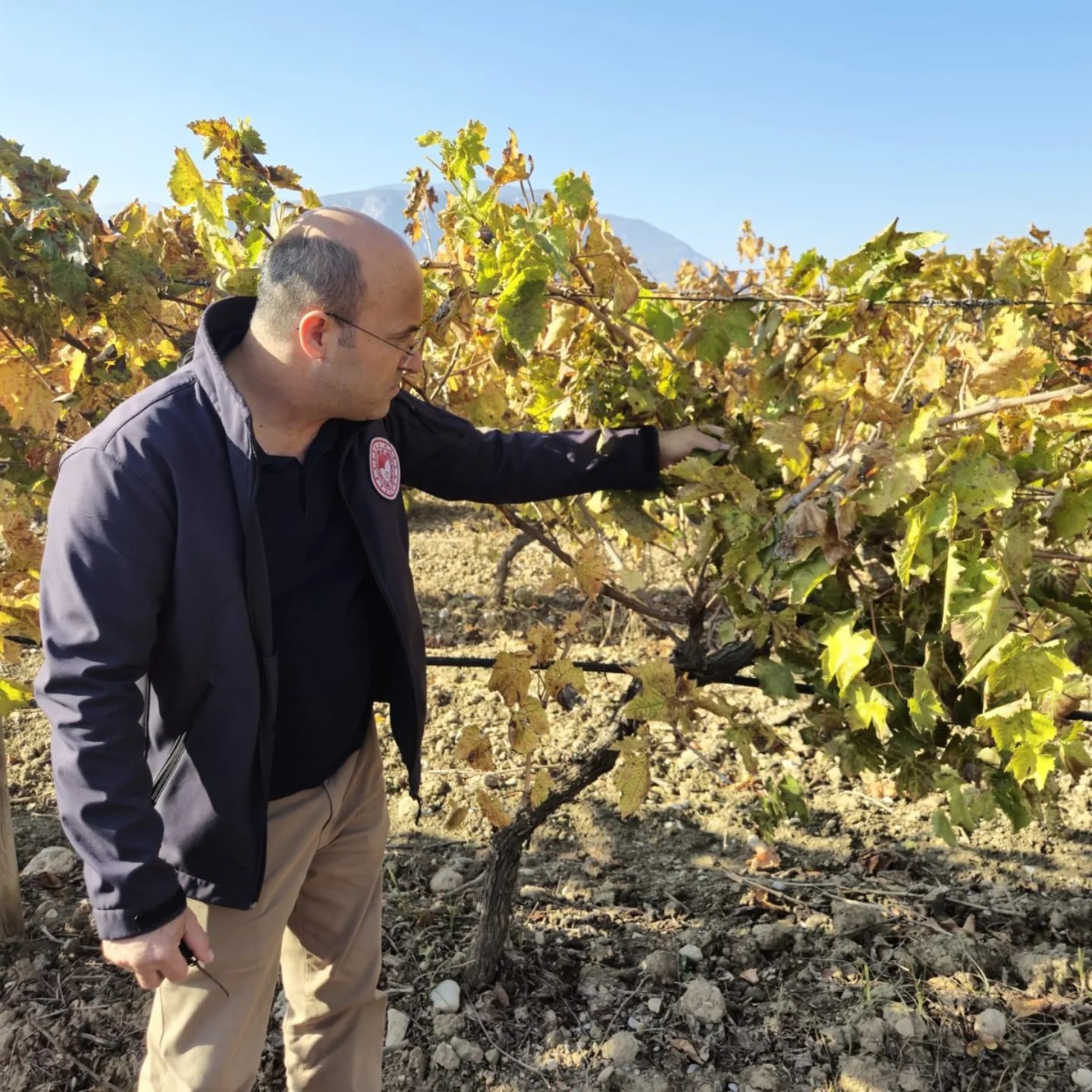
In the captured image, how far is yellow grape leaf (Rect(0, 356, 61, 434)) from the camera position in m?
2.18

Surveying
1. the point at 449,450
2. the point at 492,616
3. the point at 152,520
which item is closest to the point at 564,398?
the point at 449,450

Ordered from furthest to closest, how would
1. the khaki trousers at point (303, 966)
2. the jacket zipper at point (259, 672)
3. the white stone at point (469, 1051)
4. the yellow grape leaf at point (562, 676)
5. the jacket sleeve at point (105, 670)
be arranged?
the white stone at point (469, 1051)
the yellow grape leaf at point (562, 676)
the khaki trousers at point (303, 966)
the jacket zipper at point (259, 672)
the jacket sleeve at point (105, 670)

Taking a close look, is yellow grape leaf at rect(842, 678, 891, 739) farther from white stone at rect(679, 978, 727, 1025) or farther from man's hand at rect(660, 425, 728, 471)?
white stone at rect(679, 978, 727, 1025)

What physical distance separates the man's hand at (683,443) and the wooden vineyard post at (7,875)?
1.80 metres

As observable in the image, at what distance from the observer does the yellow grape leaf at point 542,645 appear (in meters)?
1.94

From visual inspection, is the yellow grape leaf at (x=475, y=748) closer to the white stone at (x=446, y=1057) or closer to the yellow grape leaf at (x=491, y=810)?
the yellow grape leaf at (x=491, y=810)

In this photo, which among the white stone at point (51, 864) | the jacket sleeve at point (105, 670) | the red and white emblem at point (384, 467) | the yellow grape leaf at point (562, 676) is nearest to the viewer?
the jacket sleeve at point (105, 670)

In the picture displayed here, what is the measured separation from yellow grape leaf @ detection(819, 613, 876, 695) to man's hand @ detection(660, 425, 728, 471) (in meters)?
0.47

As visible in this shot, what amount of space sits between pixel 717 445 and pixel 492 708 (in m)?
2.38

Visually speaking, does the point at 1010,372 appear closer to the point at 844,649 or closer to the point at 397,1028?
the point at 844,649

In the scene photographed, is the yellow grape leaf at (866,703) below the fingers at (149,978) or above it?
above

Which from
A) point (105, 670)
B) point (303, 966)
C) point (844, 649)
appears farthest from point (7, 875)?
point (844, 649)

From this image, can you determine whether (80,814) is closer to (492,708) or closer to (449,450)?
(449,450)

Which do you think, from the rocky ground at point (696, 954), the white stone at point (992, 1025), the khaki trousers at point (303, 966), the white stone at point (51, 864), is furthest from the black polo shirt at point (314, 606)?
the white stone at point (992, 1025)
